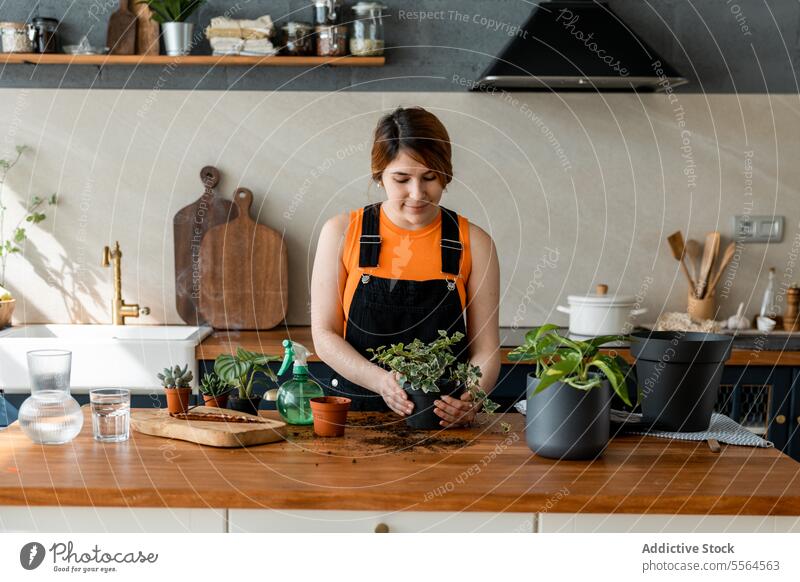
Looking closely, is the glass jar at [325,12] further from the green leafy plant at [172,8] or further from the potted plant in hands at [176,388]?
the potted plant in hands at [176,388]

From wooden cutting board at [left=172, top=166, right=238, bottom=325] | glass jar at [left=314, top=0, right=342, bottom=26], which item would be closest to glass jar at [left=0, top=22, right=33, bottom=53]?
wooden cutting board at [left=172, top=166, right=238, bottom=325]

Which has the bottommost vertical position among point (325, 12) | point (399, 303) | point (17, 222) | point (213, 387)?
point (213, 387)

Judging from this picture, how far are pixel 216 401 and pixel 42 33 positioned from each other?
7.08 ft

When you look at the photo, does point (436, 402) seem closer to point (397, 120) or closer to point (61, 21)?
point (397, 120)

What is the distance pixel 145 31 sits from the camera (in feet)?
11.1

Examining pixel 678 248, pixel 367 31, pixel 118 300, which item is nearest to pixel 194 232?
pixel 118 300

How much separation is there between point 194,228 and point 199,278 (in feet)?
0.65

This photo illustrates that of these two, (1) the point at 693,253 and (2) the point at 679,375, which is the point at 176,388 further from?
(1) the point at 693,253

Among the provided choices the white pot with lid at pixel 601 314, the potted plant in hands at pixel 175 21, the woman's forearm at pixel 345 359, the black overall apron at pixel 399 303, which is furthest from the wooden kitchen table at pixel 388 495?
the potted plant in hands at pixel 175 21

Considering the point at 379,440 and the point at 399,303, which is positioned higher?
the point at 399,303

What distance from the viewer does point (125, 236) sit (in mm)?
3502

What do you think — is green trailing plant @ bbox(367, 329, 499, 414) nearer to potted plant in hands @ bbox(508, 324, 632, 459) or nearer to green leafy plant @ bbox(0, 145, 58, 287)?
potted plant in hands @ bbox(508, 324, 632, 459)

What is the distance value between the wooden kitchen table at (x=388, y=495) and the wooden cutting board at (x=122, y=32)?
2228mm

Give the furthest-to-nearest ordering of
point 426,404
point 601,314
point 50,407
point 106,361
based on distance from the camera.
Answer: point 601,314 < point 106,361 < point 426,404 < point 50,407
